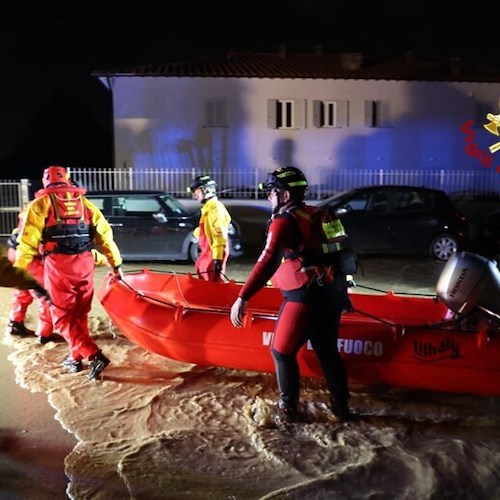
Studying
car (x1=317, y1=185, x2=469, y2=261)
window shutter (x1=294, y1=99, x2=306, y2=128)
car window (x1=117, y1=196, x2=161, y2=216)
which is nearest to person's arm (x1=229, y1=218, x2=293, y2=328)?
car window (x1=117, y1=196, x2=161, y2=216)

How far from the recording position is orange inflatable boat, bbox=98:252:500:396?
4.59 metres

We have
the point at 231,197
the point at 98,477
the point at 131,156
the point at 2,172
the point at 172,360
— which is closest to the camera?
the point at 98,477

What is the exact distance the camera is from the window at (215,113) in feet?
74.0

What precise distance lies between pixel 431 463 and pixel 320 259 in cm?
147

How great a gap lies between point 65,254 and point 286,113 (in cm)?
1852

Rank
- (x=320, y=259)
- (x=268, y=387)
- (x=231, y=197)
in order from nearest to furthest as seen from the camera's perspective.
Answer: (x=320, y=259) < (x=268, y=387) < (x=231, y=197)

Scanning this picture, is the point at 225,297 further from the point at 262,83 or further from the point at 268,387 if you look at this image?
the point at 262,83

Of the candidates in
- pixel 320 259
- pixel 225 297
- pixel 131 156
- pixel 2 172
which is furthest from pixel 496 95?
pixel 2 172

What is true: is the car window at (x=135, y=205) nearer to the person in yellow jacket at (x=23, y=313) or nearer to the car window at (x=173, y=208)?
the car window at (x=173, y=208)

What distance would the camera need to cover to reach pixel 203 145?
74.3 feet

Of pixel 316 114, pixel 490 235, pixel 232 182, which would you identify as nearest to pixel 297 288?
pixel 490 235

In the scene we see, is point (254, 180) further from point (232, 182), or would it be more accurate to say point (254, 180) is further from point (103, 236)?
point (103, 236)

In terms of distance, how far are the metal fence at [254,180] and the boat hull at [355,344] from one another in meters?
12.1

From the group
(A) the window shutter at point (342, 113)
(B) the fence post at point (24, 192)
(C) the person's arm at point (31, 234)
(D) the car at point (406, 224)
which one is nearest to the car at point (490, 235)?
(D) the car at point (406, 224)
